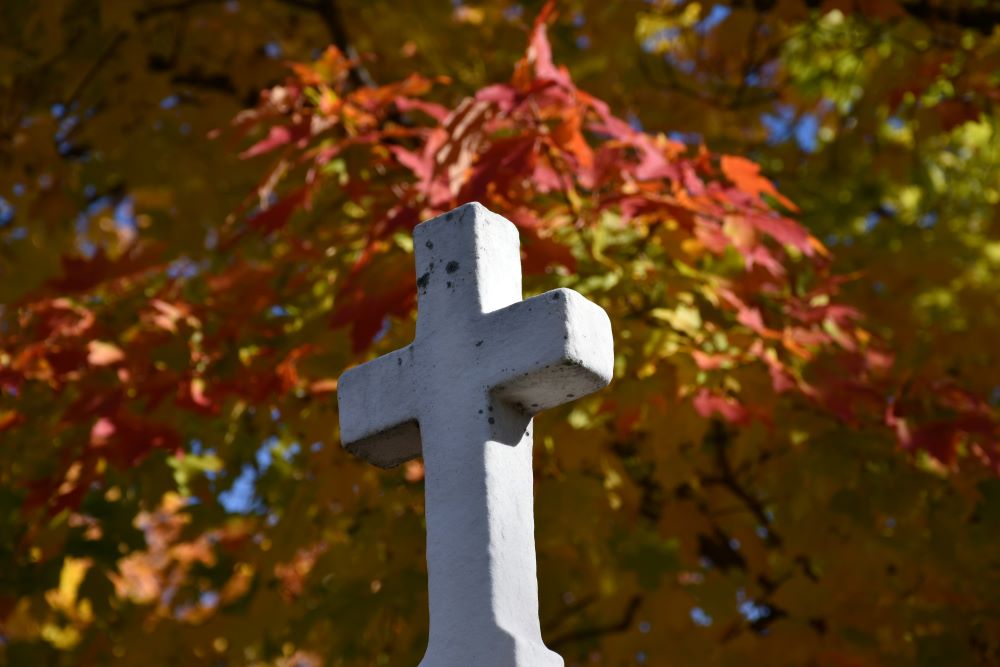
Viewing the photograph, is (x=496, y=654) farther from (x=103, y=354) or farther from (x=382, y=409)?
(x=103, y=354)

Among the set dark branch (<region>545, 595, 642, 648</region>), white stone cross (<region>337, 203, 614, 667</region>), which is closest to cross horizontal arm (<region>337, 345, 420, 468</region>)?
white stone cross (<region>337, 203, 614, 667</region>)

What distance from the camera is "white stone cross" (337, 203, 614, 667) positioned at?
6.03ft

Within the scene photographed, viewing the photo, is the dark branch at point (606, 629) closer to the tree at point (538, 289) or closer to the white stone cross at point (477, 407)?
the tree at point (538, 289)

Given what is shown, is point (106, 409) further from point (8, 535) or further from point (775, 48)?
point (775, 48)

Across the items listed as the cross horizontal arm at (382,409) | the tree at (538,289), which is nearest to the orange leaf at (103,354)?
the tree at (538,289)

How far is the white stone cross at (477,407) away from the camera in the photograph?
6.03 feet

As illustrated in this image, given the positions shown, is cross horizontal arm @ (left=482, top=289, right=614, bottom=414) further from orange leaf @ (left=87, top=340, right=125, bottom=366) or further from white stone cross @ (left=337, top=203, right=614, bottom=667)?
orange leaf @ (left=87, top=340, right=125, bottom=366)

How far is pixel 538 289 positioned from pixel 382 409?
1.50 m

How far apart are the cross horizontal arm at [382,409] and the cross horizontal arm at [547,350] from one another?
19 centimetres

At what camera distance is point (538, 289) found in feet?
11.8

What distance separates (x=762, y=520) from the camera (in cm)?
480

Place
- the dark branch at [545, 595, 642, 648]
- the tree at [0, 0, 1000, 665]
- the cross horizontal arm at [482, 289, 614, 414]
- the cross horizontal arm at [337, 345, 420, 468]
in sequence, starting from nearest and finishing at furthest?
the cross horizontal arm at [482, 289, 614, 414] < the cross horizontal arm at [337, 345, 420, 468] < the tree at [0, 0, 1000, 665] < the dark branch at [545, 595, 642, 648]

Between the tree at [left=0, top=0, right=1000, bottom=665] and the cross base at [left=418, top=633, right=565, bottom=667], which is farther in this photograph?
the tree at [left=0, top=0, right=1000, bottom=665]

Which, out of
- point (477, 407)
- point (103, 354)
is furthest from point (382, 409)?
point (103, 354)
